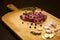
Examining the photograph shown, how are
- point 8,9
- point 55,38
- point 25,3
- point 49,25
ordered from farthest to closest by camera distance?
point 25,3 < point 8,9 < point 49,25 < point 55,38

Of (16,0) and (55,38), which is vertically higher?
(55,38)

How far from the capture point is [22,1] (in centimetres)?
170

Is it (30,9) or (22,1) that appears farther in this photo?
(22,1)

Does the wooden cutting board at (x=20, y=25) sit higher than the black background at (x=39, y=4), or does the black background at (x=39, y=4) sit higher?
the wooden cutting board at (x=20, y=25)

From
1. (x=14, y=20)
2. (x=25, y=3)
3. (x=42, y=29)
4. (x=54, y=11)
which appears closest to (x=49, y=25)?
(x=42, y=29)

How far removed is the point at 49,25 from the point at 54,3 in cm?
58

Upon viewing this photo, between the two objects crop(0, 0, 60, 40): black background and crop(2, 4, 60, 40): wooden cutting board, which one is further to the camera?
crop(0, 0, 60, 40): black background

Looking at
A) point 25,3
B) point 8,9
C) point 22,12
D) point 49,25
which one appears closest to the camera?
point 49,25

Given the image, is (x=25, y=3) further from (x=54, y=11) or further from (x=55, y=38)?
(x=55, y=38)

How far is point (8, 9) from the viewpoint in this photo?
1490mm

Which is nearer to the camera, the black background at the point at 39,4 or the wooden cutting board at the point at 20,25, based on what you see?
the wooden cutting board at the point at 20,25

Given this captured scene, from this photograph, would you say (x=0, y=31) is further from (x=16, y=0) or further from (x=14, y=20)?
(x=16, y=0)

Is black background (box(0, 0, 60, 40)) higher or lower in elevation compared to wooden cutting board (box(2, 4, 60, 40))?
lower

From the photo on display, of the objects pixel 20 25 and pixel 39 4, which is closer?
pixel 20 25
